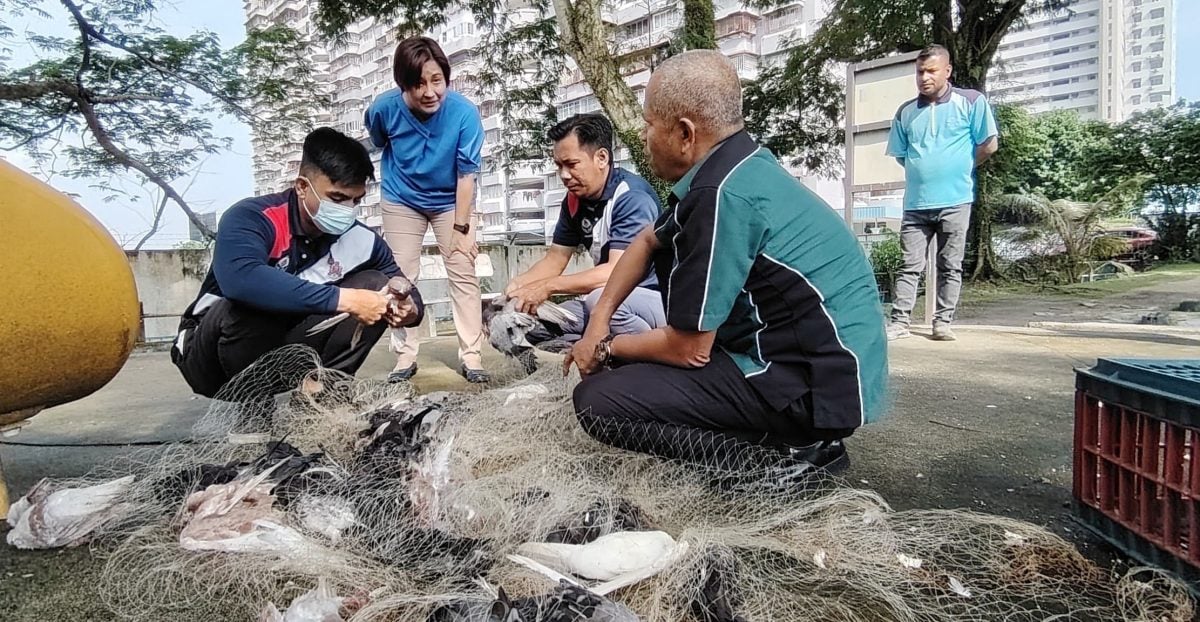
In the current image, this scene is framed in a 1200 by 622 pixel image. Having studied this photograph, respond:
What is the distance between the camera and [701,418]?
2119 millimetres

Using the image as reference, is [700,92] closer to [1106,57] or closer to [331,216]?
[331,216]

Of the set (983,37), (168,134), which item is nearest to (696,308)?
(168,134)

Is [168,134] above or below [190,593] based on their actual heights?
above

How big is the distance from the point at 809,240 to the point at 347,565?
59.4 inches

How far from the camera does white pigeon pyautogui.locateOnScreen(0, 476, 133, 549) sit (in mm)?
1866

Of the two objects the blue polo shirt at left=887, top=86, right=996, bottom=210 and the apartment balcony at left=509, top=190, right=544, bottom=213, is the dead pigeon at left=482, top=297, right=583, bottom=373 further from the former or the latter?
the apartment balcony at left=509, top=190, right=544, bottom=213

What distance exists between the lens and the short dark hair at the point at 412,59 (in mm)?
3975

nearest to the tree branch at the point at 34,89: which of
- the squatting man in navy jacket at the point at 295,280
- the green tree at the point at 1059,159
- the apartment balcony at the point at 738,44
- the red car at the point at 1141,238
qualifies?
the squatting man in navy jacket at the point at 295,280

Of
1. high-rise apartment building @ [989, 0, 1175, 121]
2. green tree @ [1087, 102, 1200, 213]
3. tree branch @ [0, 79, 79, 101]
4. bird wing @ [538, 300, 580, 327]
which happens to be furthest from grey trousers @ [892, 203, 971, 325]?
high-rise apartment building @ [989, 0, 1175, 121]

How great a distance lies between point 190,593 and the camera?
1.62m

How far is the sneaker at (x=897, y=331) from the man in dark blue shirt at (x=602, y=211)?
284 centimetres

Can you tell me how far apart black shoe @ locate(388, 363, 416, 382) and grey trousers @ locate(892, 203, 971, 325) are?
3813 mm

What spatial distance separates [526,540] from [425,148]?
10.3 ft

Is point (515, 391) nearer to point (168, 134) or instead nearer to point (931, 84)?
point (931, 84)
